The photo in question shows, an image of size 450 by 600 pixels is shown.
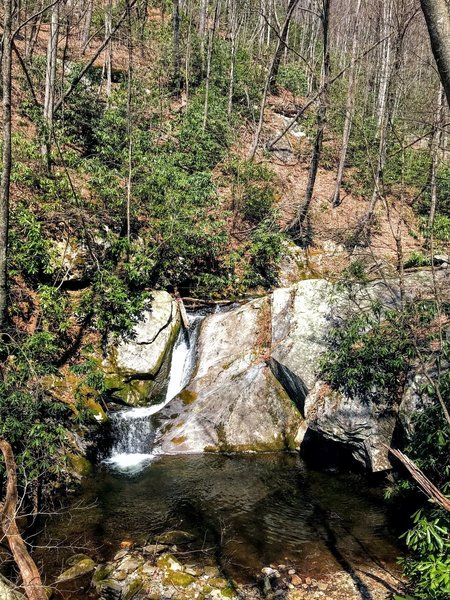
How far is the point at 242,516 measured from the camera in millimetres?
7340

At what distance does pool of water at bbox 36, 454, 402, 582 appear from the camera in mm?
6262

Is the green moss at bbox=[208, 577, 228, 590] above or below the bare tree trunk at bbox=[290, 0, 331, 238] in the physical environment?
below

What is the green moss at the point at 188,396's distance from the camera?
1092 cm

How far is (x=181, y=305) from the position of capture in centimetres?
1302

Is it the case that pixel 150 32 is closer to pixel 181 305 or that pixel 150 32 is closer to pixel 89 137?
pixel 89 137

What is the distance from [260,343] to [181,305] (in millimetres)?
2906

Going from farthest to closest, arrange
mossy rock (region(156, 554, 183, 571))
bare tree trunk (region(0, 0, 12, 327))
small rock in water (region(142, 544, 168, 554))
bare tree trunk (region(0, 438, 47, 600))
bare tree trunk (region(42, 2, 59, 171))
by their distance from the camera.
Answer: bare tree trunk (region(42, 2, 59, 171)), bare tree trunk (region(0, 0, 12, 327)), small rock in water (region(142, 544, 168, 554)), mossy rock (region(156, 554, 183, 571)), bare tree trunk (region(0, 438, 47, 600))

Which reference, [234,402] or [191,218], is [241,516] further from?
[191,218]

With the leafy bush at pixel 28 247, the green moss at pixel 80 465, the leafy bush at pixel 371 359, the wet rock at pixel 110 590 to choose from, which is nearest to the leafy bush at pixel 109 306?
the leafy bush at pixel 28 247

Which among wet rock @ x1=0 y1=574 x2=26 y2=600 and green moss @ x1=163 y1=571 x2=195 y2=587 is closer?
wet rock @ x1=0 y1=574 x2=26 y2=600

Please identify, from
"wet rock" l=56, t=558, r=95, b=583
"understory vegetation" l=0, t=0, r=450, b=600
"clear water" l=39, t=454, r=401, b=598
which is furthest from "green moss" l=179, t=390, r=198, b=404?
"wet rock" l=56, t=558, r=95, b=583

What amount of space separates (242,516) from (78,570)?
2.71m

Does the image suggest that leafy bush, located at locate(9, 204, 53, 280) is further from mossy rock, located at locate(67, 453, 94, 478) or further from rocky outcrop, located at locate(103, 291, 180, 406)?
mossy rock, located at locate(67, 453, 94, 478)

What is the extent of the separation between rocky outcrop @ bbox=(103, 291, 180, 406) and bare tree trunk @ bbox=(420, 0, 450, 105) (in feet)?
32.4
